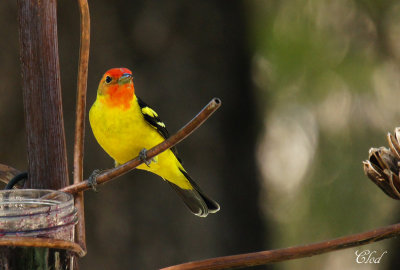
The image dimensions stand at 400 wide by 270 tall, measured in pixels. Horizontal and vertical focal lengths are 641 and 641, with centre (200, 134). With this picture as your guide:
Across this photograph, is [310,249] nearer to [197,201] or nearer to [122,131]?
[122,131]

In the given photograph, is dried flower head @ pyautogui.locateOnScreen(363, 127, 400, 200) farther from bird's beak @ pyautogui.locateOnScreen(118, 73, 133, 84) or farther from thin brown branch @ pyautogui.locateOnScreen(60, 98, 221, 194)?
bird's beak @ pyautogui.locateOnScreen(118, 73, 133, 84)

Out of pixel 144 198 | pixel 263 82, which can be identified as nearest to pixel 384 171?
pixel 144 198

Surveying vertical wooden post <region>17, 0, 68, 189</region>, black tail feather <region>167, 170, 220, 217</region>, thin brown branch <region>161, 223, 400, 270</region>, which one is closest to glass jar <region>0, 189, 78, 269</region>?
vertical wooden post <region>17, 0, 68, 189</region>

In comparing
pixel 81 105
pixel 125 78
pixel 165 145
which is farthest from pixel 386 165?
pixel 125 78

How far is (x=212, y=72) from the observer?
363 centimetres

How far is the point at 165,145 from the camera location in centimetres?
110

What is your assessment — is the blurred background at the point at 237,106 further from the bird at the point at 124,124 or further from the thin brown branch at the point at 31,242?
the thin brown branch at the point at 31,242

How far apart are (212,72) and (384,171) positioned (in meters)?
2.52

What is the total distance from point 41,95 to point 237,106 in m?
2.47

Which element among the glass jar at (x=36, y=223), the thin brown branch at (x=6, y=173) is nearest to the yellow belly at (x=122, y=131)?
the thin brown branch at (x=6, y=173)

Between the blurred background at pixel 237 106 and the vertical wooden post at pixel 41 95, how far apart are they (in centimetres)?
199

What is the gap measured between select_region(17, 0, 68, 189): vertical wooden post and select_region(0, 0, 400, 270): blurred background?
1.99m

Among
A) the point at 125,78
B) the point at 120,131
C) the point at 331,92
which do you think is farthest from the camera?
the point at 331,92

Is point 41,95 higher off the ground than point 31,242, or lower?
higher
